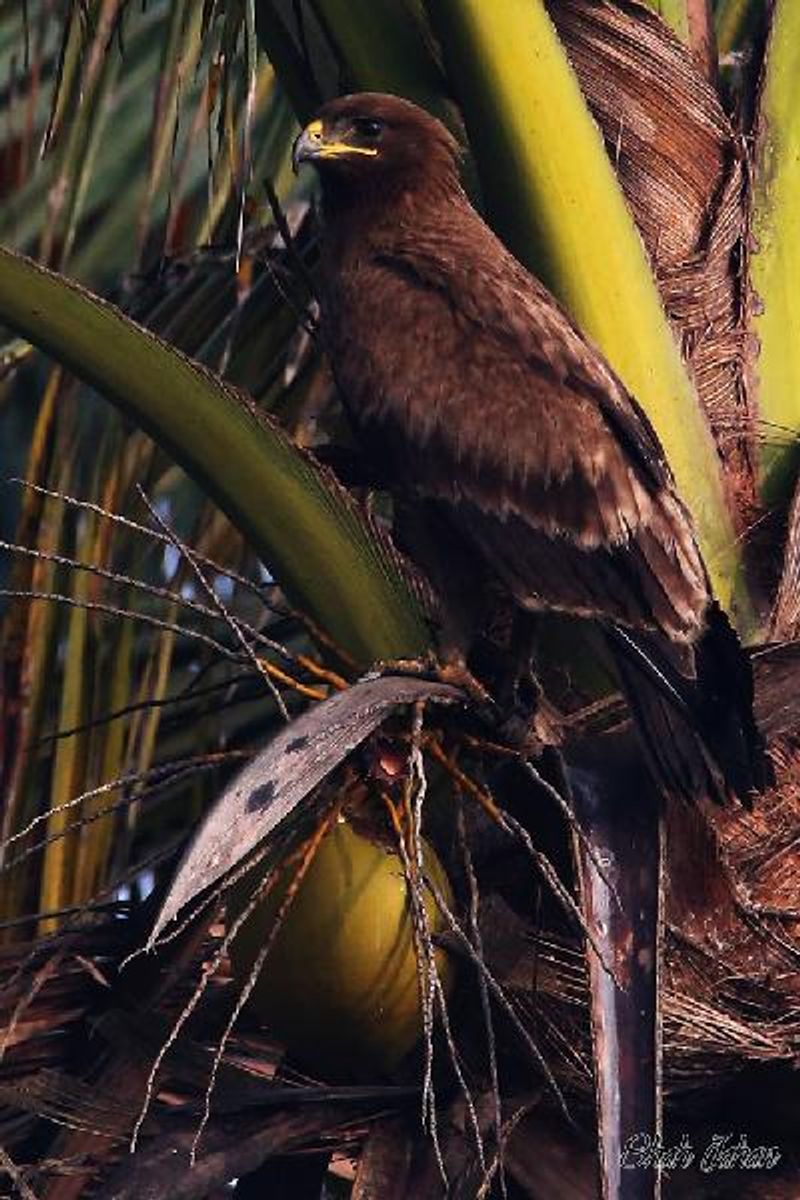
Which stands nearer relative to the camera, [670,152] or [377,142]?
[670,152]

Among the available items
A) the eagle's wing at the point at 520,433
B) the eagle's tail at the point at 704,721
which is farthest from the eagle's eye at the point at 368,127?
the eagle's tail at the point at 704,721

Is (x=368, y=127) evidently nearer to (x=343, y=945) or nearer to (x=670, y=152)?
(x=670, y=152)

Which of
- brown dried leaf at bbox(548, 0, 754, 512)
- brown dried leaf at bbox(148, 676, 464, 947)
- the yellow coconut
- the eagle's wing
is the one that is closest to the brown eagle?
the eagle's wing

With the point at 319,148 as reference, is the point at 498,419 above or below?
below

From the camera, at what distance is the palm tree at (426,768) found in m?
3.19

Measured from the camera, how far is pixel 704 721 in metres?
3.56

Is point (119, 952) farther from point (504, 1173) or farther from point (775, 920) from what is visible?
point (775, 920)

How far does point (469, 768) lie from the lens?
3.56m

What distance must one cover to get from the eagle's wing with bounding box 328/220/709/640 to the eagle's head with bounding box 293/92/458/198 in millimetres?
237

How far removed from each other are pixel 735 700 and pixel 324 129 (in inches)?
66.8

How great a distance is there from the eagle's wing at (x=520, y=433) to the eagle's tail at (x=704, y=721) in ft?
0.63

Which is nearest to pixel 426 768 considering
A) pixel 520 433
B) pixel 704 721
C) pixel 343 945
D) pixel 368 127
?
pixel 343 945

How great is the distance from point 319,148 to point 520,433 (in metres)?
0.82

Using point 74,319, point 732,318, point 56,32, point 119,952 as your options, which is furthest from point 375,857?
point 56,32
